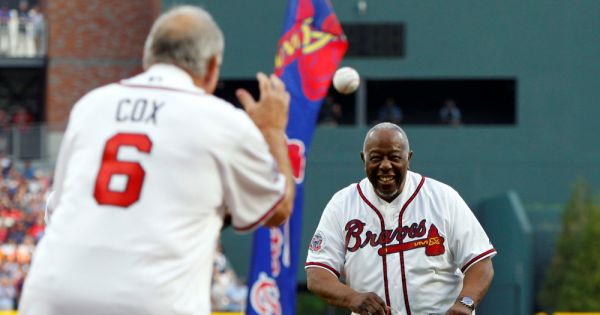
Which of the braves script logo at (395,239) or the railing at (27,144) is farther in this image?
Result: the railing at (27,144)

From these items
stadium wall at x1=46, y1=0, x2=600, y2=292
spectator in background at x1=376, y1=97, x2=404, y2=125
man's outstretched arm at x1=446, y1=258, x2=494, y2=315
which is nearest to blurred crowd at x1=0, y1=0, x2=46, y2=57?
stadium wall at x1=46, y1=0, x2=600, y2=292

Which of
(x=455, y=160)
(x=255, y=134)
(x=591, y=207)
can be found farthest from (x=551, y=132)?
(x=255, y=134)

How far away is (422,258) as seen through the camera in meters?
7.30

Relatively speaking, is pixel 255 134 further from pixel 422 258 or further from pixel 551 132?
pixel 551 132

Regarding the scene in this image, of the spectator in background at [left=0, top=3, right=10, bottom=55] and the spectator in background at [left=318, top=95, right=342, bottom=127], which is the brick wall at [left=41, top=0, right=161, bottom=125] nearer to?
the spectator in background at [left=0, top=3, right=10, bottom=55]

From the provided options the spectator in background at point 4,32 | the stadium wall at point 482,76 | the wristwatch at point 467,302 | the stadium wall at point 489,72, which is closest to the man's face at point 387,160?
the wristwatch at point 467,302

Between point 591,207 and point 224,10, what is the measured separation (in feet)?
34.7

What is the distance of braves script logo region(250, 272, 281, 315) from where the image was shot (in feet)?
45.2

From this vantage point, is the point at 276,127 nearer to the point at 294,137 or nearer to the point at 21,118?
the point at 294,137

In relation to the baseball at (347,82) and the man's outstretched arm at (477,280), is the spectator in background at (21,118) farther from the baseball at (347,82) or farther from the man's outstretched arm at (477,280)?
the man's outstretched arm at (477,280)

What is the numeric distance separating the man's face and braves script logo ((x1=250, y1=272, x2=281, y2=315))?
647 cm

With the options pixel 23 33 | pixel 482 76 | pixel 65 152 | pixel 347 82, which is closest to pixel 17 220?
pixel 23 33

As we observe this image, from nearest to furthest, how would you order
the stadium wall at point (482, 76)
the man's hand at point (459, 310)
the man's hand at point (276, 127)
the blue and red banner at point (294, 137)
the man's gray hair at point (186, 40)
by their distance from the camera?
the man's gray hair at point (186, 40), the man's hand at point (276, 127), the man's hand at point (459, 310), the blue and red banner at point (294, 137), the stadium wall at point (482, 76)

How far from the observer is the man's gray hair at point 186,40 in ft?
15.5
